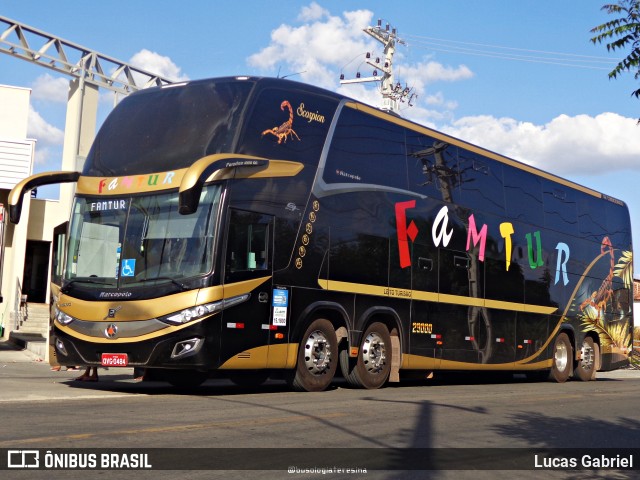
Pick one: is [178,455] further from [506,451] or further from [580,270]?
[580,270]

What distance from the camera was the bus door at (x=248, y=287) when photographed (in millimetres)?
12602

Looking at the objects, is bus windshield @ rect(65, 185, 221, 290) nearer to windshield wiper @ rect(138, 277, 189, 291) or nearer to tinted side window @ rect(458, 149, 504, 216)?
windshield wiper @ rect(138, 277, 189, 291)

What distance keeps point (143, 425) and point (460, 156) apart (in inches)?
451

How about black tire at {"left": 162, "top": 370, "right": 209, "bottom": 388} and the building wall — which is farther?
the building wall

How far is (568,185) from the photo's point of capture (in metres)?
23.2

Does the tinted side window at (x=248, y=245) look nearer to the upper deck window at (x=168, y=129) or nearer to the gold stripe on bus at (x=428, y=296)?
the upper deck window at (x=168, y=129)

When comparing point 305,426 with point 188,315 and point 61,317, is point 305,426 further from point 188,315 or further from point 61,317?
point 61,317

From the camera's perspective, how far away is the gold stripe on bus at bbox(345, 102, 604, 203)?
1608cm

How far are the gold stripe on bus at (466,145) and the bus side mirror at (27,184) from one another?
15.9ft

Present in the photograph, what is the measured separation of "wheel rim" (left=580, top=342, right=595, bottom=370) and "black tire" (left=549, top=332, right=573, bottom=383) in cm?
80

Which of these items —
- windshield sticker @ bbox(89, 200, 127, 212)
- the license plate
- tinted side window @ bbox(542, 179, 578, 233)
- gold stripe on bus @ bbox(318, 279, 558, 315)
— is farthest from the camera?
tinted side window @ bbox(542, 179, 578, 233)

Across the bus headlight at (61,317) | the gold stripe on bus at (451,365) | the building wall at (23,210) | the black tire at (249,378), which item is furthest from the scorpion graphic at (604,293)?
the building wall at (23,210)

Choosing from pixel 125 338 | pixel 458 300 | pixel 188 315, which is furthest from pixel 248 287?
pixel 458 300

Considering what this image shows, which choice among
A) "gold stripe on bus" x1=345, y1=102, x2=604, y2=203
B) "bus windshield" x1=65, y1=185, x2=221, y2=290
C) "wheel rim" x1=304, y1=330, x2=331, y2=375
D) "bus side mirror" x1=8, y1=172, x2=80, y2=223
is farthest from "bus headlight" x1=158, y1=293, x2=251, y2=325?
"gold stripe on bus" x1=345, y1=102, x2=604, y2=203
